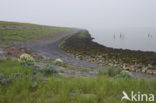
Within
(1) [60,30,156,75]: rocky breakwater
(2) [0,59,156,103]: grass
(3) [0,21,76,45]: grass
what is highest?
(3) [0,21,76,45]: grass

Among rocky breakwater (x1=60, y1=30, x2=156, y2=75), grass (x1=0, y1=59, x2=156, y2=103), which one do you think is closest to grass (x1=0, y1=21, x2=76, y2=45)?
rocky breakwater (x1=60, y1=30, x2=156, y2=75)

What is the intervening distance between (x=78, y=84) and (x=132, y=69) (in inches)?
448

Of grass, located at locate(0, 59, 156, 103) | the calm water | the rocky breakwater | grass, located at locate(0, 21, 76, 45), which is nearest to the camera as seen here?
grass, located at locate(0, 59, 156, 103)

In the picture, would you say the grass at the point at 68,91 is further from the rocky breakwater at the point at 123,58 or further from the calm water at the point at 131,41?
the calm water at the point at 131,41

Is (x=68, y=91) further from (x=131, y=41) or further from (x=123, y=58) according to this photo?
(x=131, y=41)

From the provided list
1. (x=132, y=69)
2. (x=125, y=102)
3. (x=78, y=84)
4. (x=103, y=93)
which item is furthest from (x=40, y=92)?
(x=132, y=69)

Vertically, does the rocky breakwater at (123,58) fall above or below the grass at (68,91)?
below

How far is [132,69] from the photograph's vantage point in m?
14.2

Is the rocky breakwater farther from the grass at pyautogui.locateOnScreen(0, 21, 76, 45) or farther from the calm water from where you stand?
the calm water

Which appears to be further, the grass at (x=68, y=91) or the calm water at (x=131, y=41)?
the calm water at (x=131, y=41)

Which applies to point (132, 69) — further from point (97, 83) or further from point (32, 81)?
point (32, 81)

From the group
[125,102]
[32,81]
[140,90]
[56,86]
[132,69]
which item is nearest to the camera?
[125,102]

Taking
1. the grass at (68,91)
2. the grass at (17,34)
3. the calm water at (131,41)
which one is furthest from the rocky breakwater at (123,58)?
the calm water at (131,41)

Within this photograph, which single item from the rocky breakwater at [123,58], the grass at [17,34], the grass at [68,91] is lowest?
the rocky breakwater at [123,58]
